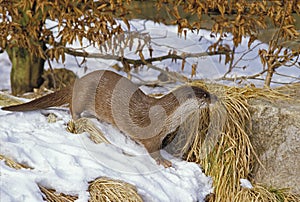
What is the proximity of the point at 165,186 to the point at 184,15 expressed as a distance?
3.05 metres

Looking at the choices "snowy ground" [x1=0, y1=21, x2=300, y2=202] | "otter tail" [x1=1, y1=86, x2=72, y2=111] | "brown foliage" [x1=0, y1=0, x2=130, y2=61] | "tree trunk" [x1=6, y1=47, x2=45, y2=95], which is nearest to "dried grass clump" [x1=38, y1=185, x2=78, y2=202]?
"snowy ground" [x1=0, y1=21, x2=300, y2=202]

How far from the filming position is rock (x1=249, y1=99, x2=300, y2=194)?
2500 millimetres

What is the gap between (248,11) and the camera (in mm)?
3646

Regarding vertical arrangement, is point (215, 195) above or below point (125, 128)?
below

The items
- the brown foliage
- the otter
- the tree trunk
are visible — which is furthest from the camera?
the tree trunk

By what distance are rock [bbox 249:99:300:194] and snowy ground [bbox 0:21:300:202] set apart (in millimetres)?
315

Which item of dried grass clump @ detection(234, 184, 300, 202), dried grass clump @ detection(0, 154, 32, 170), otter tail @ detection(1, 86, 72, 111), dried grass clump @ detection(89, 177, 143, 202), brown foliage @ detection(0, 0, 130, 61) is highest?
brown foliage @ detection(0, 0, 130, 61)

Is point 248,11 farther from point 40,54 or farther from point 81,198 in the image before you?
point 81,198

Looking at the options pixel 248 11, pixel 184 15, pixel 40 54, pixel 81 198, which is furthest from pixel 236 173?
pixel 184 15

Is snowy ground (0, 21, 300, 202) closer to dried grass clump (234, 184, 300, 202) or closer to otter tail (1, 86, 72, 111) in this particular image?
otter tail (1, 86, 72, 111)

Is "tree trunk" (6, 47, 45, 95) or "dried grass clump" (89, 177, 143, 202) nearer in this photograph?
Result: "dried grass clump" (89, 177, 143, 202)

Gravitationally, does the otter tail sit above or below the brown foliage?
below

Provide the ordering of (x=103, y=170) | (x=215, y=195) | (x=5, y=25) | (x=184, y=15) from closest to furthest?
(x=103, y=170) → (x=215, y=195) → (x=5, y=25) → (x=184, y=15)

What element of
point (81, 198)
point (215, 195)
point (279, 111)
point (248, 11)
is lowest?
point (215, 195)
